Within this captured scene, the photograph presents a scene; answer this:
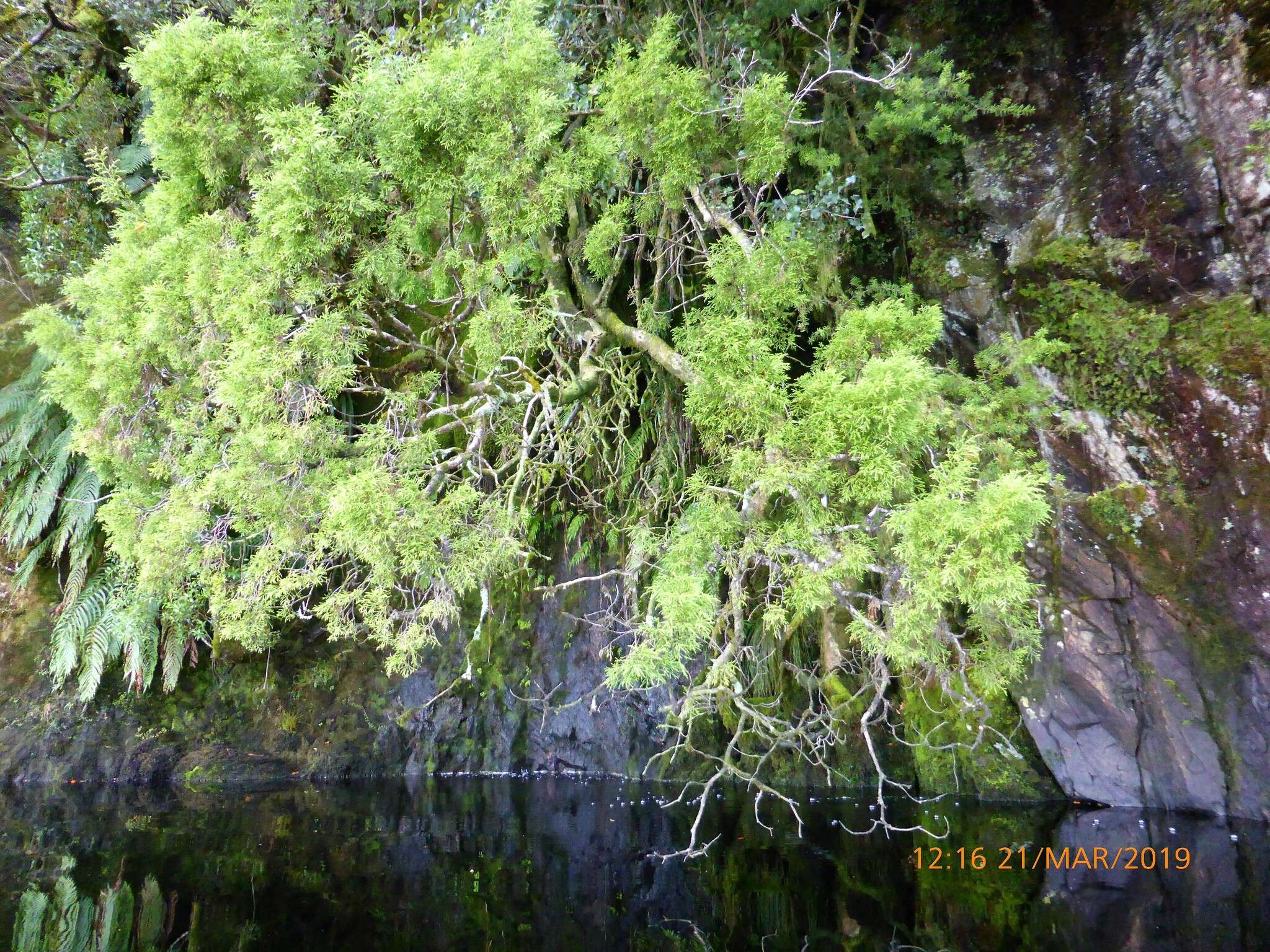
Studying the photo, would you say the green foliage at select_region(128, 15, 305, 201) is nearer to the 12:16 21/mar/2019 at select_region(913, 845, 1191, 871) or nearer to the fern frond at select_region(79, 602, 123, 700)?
the fern frond at select_region(79, 602, 123, 700)

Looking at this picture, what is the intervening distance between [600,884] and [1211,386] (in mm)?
4470

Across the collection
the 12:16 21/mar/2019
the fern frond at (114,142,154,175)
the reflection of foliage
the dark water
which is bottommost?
the reflection of foliage

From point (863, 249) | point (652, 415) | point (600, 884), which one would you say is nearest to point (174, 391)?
point (652, 415)

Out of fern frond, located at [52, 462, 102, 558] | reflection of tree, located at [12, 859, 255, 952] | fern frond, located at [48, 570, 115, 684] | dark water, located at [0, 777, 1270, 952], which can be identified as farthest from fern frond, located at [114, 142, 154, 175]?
reflection of tree, located at [12, 859, 255, 952]

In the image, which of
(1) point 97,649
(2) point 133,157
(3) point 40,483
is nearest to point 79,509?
(3) point 40,483

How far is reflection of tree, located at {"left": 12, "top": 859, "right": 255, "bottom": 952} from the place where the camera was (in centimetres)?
304

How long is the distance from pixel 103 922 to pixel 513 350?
128 inches

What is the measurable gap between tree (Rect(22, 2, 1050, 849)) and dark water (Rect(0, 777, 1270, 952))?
587 millimetres

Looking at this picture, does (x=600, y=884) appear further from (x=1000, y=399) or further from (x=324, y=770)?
(x=324, y=770)

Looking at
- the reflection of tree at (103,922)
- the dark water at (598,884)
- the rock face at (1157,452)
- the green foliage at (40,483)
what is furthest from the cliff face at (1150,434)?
the green foliage at (40,483)

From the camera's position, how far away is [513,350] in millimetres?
4246

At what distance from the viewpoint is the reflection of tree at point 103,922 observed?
9.96 feet

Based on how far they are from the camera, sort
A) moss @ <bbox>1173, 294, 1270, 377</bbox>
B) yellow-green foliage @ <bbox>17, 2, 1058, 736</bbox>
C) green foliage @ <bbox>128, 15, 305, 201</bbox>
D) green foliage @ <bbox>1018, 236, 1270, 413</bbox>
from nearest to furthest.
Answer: yellow-green foliage @ <bbox>17, 2, 1058, 736</bbox>
green foliage @ <bbox>128, 15, 305, 201</bbox>
moss @ <bbox>1173, 294, 1270, 377</bbox>
green foliage @ <bbox>1018, 236, 1270, 413</bbox>

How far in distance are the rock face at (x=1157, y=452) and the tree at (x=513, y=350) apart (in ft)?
1.93
